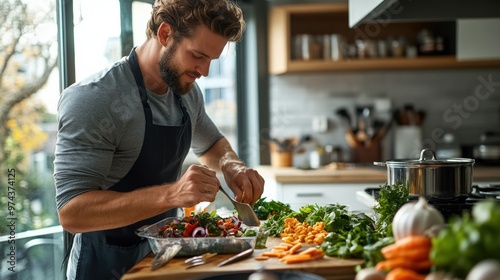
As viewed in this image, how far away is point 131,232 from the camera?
2.18m

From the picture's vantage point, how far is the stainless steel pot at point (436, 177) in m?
2.11

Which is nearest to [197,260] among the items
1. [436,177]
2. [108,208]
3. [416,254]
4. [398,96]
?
[108,208]

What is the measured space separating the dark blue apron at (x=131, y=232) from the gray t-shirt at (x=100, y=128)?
0.09 feet

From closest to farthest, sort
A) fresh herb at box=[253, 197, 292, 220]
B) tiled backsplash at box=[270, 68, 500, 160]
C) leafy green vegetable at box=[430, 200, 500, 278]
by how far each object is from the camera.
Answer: leafy green vegetable at box=[430, 200, 500, 278], fresh herb at box=[253, 197, 292, 220], tiled backsplash at box=[270, 68, 500, 160]

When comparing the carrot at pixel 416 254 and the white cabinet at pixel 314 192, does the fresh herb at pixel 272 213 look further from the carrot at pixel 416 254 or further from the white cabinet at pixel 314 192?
the white cabinet at pixel 314 192

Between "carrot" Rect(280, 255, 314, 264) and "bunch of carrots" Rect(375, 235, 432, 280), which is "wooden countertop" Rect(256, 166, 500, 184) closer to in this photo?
"carrot" Rect(280, 255, 314, 264)

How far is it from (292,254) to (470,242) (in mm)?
715

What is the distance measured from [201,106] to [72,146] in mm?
827

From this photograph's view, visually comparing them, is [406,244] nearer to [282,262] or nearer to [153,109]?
[282,262]

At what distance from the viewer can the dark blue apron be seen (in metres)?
2.14

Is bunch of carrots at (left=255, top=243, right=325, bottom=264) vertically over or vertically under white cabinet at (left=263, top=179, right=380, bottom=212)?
over

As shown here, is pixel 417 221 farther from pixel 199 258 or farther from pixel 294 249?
pixel 199 258

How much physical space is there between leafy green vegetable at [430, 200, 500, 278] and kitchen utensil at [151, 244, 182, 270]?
2.61 ft

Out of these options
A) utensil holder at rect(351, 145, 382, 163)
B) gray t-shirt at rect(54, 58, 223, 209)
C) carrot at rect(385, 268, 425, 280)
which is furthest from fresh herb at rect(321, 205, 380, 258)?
utensil holder at rect(351, 145, 382, 163)
